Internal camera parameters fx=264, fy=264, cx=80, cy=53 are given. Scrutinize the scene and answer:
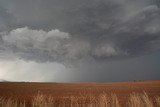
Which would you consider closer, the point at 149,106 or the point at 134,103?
the point at 149,106

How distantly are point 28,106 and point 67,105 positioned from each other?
373 cm

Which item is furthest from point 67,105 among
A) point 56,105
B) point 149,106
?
point 149,106

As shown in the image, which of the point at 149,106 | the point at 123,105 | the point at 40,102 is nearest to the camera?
the point at 149,106

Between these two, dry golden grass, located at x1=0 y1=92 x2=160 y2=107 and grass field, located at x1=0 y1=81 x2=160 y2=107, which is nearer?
dry golden grass, located at x1=0 y1=92 x2=160 y2=107

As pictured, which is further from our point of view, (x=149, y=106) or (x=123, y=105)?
(x=123, y=105)

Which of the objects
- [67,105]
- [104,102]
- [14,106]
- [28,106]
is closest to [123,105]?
[67,105]

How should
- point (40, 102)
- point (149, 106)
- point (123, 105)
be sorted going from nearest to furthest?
1. point (149, 106)
2. point (40, 102)
3. point (123, 105)

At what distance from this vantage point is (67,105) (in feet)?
83.6

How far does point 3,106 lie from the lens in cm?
1767

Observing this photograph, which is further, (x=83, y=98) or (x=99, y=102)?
(x=83, y=98)

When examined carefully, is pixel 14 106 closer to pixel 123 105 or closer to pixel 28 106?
pixel 28 106

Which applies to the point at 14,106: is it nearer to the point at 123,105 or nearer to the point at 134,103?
the point at 134,103

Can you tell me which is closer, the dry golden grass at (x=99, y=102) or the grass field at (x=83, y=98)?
the dry golden grass at (x=99, y=102)

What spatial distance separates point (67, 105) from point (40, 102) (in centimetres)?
772
